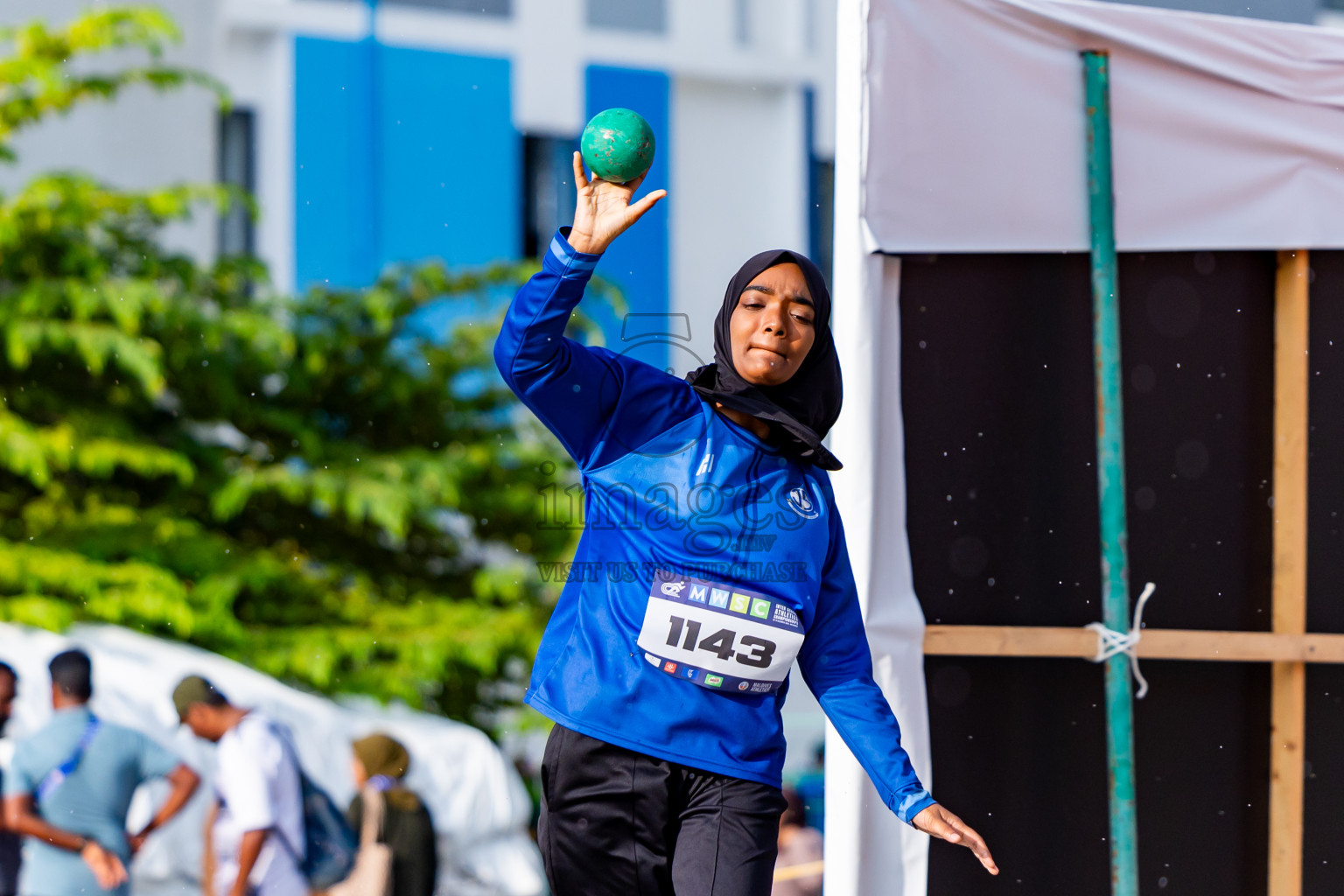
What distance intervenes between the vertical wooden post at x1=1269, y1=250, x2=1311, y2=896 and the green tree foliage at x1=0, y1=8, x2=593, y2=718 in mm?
4476

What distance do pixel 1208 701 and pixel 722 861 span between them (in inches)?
62.0

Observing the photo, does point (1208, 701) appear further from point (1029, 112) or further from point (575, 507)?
point (575, 507)

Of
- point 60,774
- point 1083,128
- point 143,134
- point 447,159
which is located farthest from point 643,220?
point 1083,128

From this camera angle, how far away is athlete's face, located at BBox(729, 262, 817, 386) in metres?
2.01

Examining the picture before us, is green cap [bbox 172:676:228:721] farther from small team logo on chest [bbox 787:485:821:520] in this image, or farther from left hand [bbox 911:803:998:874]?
left hand [bbox 911:803:998:874]

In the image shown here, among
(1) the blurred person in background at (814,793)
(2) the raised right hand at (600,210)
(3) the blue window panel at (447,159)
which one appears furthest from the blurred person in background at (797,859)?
(3) the blue window panel at (447,159)

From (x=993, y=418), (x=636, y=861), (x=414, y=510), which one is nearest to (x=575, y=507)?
(x=414, y=510)

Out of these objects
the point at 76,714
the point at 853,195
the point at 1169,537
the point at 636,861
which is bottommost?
the point at 76,714

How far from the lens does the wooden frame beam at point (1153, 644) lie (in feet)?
9.17

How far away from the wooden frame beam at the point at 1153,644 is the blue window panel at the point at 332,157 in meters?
6.11

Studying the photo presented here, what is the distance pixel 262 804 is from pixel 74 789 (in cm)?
62

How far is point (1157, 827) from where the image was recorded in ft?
9.61

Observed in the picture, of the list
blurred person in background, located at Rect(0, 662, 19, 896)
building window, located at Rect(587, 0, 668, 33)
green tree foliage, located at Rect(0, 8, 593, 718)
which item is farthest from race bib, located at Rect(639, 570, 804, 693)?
building window, located at Rect(587, 0, 668, 33)

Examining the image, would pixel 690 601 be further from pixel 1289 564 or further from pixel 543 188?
pixel 543 188
